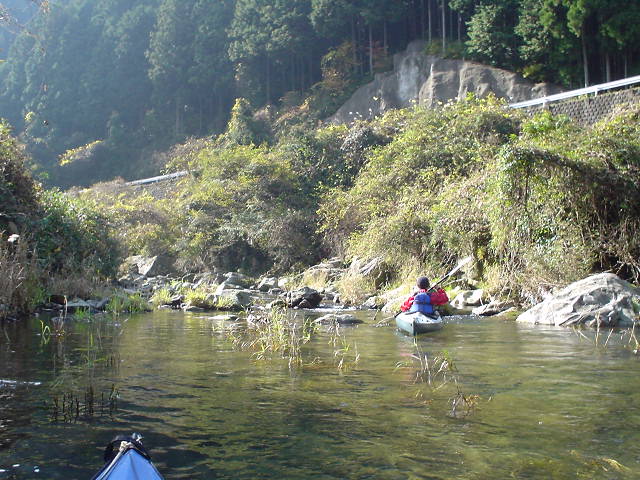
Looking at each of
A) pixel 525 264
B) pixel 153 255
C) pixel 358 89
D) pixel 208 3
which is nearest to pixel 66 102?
pixel 208 3

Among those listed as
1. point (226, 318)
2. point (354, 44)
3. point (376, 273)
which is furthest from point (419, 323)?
point (354, 44)

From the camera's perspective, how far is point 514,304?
1510 centimetres

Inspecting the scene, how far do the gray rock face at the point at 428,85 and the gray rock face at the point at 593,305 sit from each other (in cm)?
2047

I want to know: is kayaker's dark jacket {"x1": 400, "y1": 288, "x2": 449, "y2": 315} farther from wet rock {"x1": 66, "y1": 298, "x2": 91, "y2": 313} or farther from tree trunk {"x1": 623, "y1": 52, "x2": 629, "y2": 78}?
tree trunk {"x1": 623, "y1": 52, "x2": 629, "y2": 78}

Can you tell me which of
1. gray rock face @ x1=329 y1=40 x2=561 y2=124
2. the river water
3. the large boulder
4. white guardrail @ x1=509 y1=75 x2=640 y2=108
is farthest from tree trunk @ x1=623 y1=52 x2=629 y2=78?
the river water

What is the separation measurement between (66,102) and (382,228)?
44.2m

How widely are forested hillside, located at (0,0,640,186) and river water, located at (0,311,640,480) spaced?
79.4 ft

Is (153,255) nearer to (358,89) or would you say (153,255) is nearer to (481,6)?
(358,89)

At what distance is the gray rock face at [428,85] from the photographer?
3331 cm

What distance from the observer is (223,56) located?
48.8m

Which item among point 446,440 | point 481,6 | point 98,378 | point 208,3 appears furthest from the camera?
point 208,3

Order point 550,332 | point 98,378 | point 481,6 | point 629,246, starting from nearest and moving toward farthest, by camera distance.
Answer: point 98,378
point 550,332
point 629,246
point 481,6

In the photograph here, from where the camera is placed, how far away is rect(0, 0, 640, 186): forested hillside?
103 feet

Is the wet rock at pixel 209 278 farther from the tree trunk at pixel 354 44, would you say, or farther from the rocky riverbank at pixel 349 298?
the tree trunk at pixel 354 44
